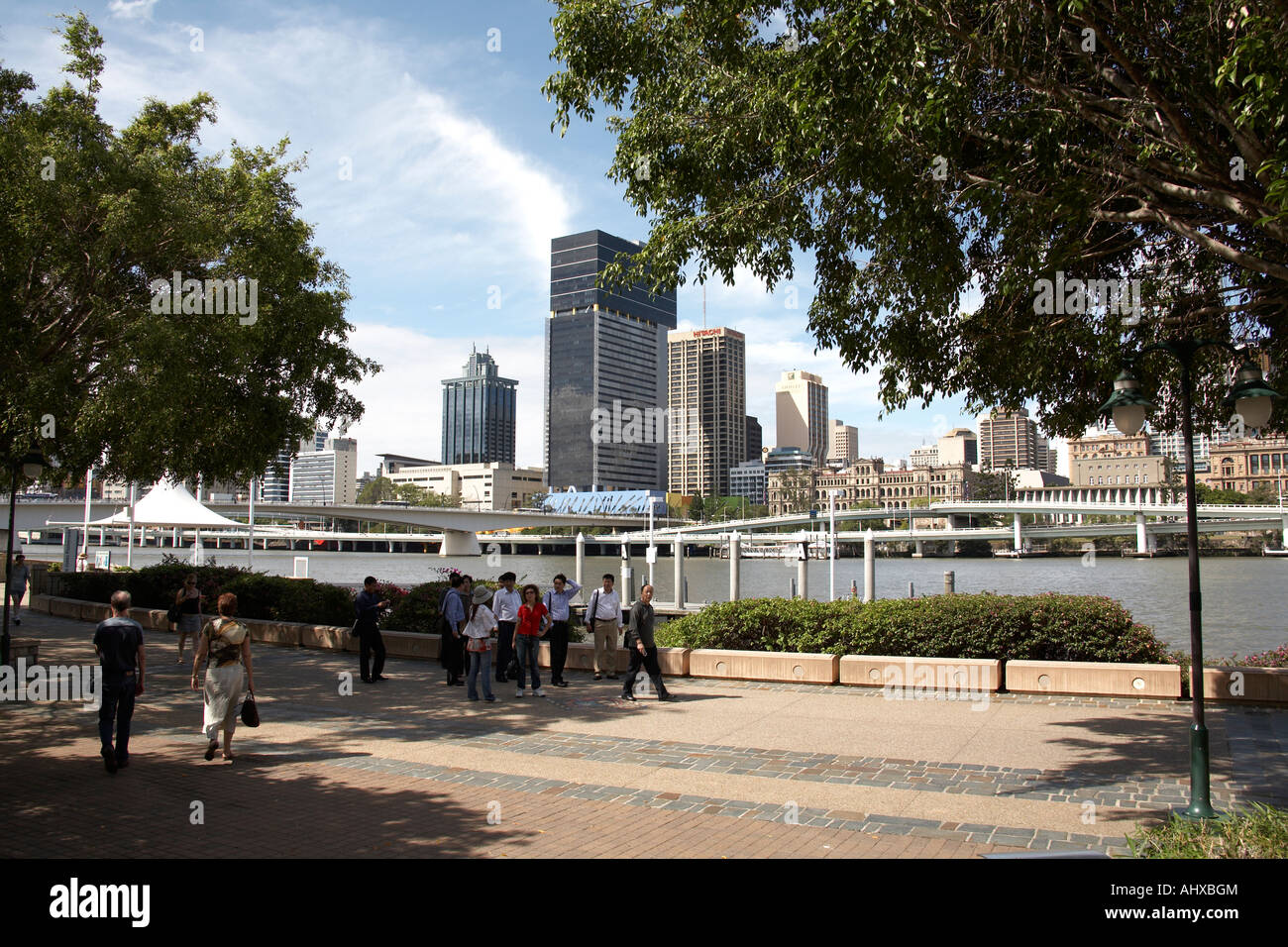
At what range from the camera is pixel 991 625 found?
13570 mm

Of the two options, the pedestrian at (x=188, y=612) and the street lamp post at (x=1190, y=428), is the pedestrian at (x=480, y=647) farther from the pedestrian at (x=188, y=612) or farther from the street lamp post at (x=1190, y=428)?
the street lamp post at (x=1190, y=428)

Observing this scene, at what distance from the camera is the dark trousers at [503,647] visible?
14.1 meters

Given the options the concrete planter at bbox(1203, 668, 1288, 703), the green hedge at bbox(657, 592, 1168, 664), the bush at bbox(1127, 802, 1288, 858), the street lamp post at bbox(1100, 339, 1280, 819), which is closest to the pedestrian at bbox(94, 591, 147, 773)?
the bush at bbox(1127, 802, 1288, 858)

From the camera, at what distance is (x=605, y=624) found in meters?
15.2

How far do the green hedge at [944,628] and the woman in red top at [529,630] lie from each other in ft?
10.7

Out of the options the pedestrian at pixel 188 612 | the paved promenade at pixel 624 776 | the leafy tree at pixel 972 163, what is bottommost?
the paved promenade at pixel 624 776

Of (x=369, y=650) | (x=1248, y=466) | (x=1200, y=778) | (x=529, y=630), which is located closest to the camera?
(x=1200, y=778)

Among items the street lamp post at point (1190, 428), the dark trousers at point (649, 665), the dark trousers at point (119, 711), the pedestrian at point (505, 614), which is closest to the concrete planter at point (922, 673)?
the dark trousers at point (649, 665)

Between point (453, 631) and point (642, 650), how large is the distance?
3.18 meters

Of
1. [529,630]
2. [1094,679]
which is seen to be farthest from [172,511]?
[1094,679]

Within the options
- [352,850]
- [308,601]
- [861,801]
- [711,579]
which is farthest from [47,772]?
[711,579]

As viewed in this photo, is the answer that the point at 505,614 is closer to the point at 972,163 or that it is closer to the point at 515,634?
the point at 515,634

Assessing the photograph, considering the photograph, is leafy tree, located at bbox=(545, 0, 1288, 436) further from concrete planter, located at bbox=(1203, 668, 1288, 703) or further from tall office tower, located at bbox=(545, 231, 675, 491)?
tall office tower, located at bbox=(545, 231, 675, 491)

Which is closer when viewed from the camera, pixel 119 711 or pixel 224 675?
pixel 119 711
